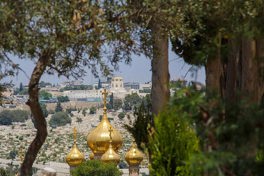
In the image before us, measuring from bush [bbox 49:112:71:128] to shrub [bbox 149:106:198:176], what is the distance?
149969 millimetres

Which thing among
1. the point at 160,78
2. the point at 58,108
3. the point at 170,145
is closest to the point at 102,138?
the point at 160,78

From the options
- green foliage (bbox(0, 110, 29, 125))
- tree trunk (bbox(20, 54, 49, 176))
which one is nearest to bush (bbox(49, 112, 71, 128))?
green foliage (bbox(0, 110, 29, 125))

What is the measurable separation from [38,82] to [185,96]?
4197mm

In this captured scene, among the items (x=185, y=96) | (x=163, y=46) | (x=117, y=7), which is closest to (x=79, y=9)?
(x=117, y=7)

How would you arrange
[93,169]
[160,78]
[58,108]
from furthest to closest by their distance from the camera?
1. [58,108]
2. [93,169]
3. [160,78]

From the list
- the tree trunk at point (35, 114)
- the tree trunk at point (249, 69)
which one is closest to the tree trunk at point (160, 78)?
the tree trunk at point (249, 69)

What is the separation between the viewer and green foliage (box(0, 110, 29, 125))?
568 feet

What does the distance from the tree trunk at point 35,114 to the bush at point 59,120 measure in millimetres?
149308

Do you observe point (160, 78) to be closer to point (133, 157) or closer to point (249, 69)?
point (249, 69)

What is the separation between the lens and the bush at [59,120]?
16225 centimetres

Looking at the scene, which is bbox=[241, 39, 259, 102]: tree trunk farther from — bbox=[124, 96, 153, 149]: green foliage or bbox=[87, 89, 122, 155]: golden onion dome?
bbox=[87, 89, 122, 155]: golden onion dome

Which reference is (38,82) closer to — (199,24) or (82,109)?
(199,24)

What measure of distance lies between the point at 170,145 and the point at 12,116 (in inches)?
6496

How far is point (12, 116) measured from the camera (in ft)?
572
